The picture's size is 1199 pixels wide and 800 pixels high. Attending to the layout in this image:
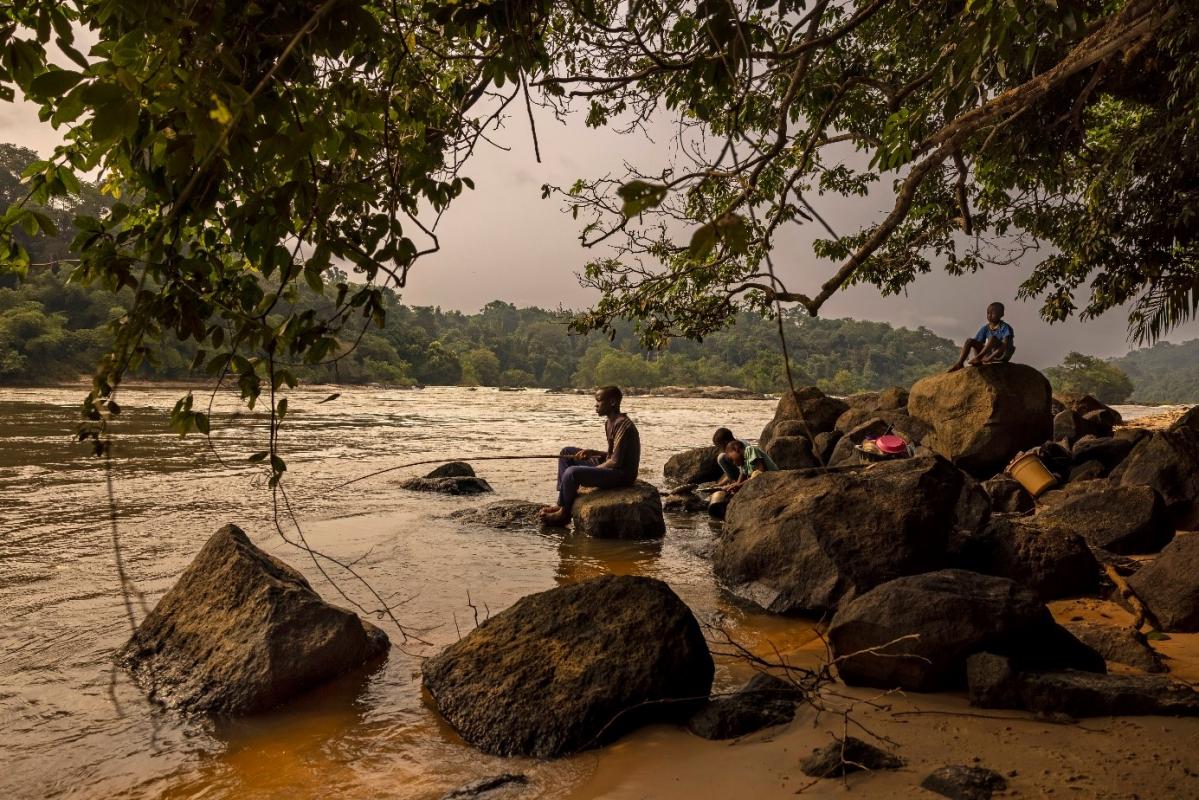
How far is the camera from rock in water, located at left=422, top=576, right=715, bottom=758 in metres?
2.94

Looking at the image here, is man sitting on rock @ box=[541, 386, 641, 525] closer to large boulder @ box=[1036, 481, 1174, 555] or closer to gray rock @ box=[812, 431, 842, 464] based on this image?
large boulder @ box=[1036, 481, 1174, 555]

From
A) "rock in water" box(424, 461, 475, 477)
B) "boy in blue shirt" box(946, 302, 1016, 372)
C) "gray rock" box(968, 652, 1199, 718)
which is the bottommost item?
"rock in water" box(424, 461, 475, 477)

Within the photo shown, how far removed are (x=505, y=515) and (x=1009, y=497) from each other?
18.9 feet

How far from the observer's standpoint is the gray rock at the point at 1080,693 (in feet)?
8.77

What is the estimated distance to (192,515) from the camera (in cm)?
820

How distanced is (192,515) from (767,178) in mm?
7785

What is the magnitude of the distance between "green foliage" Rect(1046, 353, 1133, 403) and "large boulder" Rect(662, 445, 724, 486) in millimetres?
71863

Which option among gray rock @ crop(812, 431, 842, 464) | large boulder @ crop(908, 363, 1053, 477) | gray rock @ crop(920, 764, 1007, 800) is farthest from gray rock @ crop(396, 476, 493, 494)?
gray rock @ crop(920, 764, 1007, 800)

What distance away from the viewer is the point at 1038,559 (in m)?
4.80

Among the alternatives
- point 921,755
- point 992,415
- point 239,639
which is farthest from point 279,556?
point 992,415

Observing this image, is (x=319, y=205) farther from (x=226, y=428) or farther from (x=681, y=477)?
(x=226, y=428)

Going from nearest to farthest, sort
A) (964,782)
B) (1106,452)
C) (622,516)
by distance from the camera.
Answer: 1. (964,782)
2. (622,516)
3. (1106,452)

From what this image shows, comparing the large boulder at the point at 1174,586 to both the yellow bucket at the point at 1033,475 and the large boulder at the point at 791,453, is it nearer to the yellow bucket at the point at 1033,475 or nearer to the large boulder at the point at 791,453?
the yellow bucket at the point at 1033,475

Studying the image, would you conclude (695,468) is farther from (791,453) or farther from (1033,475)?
(1033,475)
